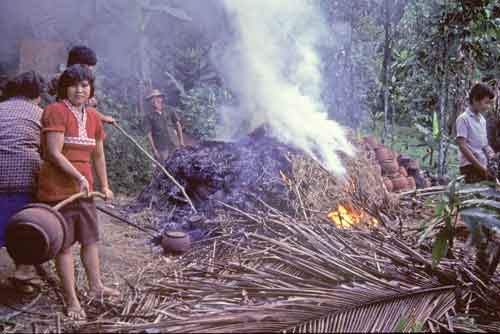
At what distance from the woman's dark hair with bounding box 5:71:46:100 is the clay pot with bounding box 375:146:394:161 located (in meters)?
5.83

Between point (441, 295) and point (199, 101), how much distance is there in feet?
29.8

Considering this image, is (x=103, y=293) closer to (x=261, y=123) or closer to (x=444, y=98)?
(x=261, y=123)

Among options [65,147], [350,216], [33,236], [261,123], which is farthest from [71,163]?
[261,123]

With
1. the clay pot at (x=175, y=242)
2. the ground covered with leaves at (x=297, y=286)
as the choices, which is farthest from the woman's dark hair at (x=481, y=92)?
the clay pot at (x=175, y=242)

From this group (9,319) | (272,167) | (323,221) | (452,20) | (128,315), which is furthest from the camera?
(452,20)

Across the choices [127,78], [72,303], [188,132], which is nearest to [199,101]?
[188,132]

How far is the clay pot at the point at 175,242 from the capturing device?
4805mm

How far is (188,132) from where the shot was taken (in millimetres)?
11469

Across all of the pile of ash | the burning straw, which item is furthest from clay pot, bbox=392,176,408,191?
the burning straw

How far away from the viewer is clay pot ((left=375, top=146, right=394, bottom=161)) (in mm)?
8102

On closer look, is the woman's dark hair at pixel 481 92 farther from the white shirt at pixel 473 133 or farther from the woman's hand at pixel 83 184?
the woman's hand at pixel 83 184

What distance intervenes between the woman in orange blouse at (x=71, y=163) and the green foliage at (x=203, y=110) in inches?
304

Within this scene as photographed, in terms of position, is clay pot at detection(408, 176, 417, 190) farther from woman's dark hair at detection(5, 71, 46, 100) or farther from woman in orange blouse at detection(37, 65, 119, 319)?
woman's dark hair at detection(5, 71, 46, 100)

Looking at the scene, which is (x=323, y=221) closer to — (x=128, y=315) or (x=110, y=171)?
(x=128, y=315)
